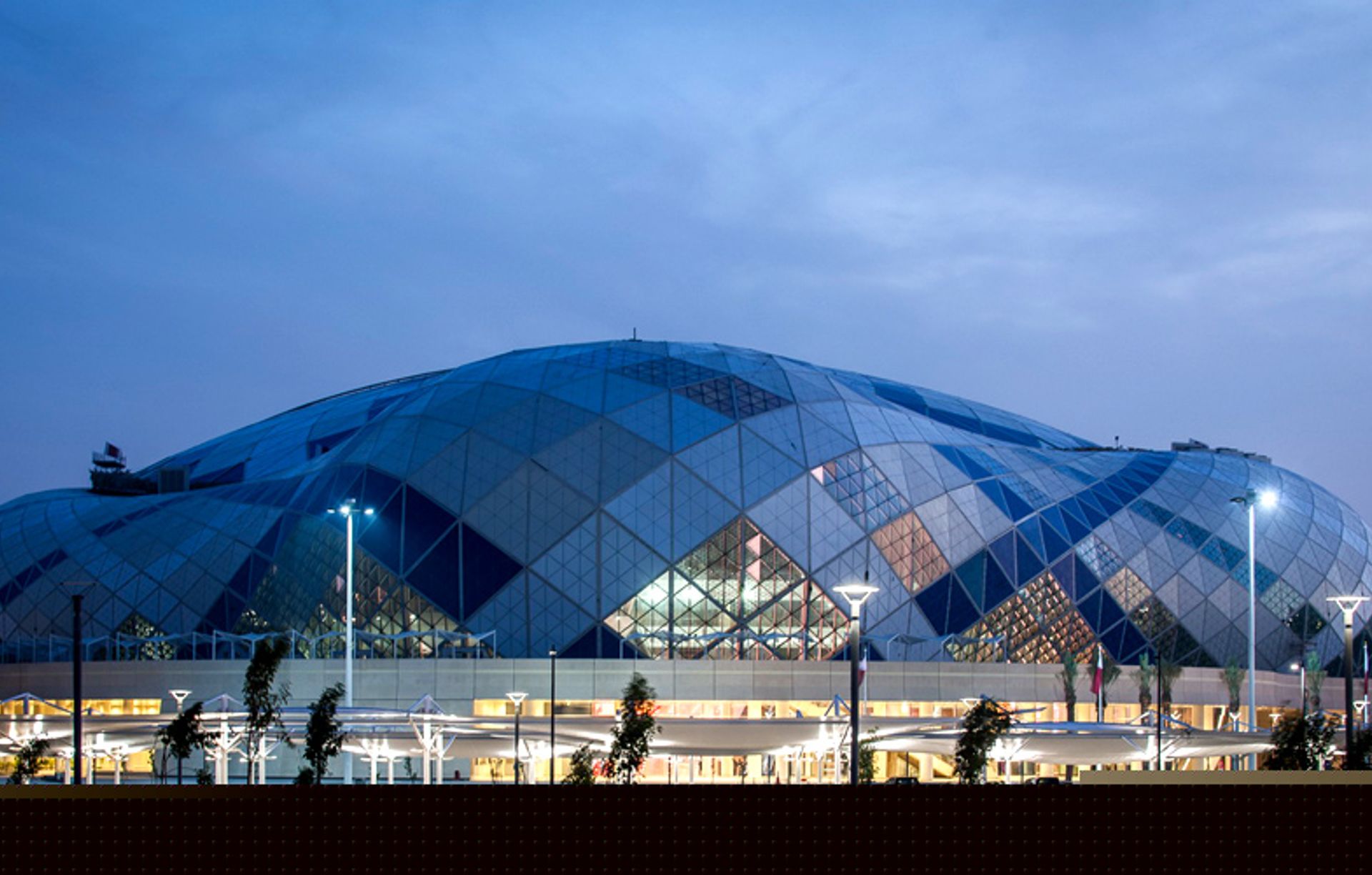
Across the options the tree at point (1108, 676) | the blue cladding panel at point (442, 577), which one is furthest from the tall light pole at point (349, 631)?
the tree at point (1108, 676)

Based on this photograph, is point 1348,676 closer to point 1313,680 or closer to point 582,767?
point 582,767

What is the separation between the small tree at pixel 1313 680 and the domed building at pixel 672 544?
7.63 ft

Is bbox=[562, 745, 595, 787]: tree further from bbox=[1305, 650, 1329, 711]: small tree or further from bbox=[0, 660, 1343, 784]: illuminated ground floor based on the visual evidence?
bbox=[1305, 650, 1329, 711]: small tree

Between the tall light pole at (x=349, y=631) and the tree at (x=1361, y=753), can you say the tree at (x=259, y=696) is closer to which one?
the tall light pole at (x=349, y=631)

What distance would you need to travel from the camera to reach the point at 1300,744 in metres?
48.0

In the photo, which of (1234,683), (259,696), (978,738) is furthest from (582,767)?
(1234,683)

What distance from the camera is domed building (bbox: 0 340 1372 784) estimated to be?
81.3 metres

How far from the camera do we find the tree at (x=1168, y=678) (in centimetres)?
8506

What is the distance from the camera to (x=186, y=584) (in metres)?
87.6

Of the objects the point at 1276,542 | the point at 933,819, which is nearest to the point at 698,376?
the point at 1276,542

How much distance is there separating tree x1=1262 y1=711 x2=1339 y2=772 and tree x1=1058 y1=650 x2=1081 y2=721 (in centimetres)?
3188

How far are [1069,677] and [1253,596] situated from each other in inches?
385

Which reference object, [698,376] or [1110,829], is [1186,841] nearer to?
[1110,829]

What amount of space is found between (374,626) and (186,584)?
12.6 metres
